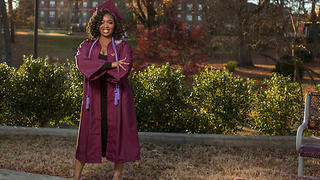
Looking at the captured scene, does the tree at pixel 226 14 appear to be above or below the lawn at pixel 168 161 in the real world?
above

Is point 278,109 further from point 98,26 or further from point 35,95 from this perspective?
point 35,95

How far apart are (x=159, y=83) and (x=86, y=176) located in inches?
83.8

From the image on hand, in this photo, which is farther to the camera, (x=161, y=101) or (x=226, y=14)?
(x=226, y=14)

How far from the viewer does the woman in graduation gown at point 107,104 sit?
3.91 metres

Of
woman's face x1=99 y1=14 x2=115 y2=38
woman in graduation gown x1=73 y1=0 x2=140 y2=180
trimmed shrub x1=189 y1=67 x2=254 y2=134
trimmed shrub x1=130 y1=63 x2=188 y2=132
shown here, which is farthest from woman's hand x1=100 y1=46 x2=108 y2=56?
trimmed shrub x1=189 y1=67 x2=254 y2=134

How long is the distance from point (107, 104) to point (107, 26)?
0.76 meters

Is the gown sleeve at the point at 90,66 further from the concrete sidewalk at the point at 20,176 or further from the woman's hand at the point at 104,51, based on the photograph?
the concrete sidewalk at the point at 20,176

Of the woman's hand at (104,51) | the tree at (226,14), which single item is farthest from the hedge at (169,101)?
the tree at (226,14)

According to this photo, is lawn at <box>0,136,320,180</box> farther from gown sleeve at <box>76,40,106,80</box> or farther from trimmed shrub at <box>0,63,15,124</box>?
gown sleeve at <box>76,40,106,80</box>

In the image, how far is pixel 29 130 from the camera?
600 cm

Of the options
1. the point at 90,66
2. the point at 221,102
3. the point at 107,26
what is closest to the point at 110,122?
the point at 90,66

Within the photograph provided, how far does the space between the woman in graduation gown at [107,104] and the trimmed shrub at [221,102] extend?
92.4 inches

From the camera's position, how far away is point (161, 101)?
6.04 m

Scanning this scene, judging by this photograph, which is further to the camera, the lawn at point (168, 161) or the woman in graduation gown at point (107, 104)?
the lawn at point (168, 161)
